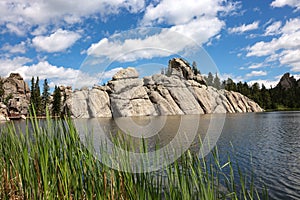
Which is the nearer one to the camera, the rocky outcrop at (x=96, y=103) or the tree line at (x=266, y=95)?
the rocky outcrop at (x=96, y=103)

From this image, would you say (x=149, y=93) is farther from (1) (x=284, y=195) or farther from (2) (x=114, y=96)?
(1) (x=284, y=195)

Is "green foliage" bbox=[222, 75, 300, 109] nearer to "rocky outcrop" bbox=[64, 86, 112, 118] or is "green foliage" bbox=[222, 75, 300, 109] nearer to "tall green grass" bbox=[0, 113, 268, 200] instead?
"rocky outcrop" bbox=[64, 86, 112, 118]

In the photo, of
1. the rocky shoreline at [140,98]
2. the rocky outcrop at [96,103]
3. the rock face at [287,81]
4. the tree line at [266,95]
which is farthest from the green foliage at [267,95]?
the rocky outcrop at [96,103]

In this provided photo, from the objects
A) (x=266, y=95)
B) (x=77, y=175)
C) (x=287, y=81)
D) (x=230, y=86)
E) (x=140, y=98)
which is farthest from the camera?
(x=287, y=81)

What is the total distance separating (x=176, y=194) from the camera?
2961 millimetres

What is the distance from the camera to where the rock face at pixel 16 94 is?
188 ft

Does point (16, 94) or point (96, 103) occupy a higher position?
point (16, 94)

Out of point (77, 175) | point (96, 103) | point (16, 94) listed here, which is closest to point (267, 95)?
point (96, 103)

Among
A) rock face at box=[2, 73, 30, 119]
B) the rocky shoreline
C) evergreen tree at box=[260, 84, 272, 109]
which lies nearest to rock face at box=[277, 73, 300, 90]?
evergreen tree at box=[260, 84, 272, 109]

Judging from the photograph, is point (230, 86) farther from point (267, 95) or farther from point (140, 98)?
point (140, 98)

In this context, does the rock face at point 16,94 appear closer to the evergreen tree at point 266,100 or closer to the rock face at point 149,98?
the rock face at point 149,98

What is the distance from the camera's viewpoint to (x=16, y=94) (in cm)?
6391

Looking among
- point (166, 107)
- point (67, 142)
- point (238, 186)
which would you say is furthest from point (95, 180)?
point (166, 107)

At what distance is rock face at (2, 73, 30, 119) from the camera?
57375mm
